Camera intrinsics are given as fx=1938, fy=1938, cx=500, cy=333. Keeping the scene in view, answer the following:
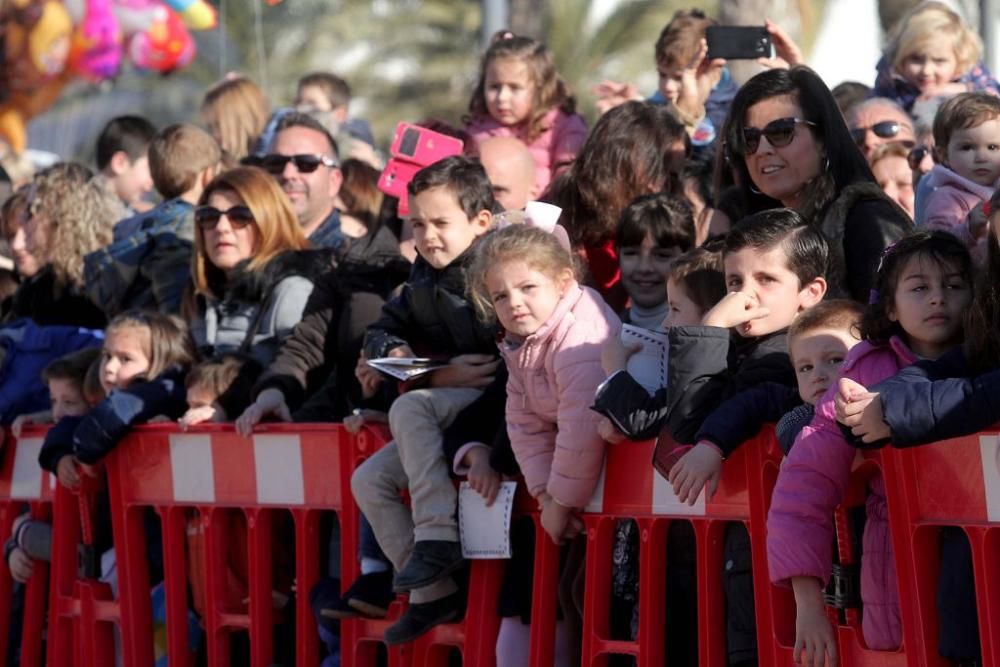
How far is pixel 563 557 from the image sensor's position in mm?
5625

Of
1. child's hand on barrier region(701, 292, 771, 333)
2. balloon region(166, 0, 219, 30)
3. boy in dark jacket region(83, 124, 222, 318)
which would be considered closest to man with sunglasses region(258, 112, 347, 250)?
boy in dark jacket region(83, 124, 222, 318)

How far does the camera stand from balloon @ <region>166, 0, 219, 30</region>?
25578 mm

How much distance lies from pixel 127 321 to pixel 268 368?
79 centimetres

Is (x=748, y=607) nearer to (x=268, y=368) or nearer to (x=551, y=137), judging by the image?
(x=268, y=368)

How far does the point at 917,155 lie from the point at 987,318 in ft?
9.52

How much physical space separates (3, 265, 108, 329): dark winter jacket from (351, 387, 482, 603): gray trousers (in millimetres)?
3570

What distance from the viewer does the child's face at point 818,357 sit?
4590 millimetres

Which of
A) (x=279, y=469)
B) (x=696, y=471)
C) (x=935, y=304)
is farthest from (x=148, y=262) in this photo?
(x=935, y=304)

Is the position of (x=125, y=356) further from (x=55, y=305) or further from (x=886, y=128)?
(x=886, y=128)

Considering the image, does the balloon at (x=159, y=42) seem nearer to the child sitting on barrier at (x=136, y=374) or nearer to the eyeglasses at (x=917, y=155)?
the child sitting on barrier at (x=136, y=374)

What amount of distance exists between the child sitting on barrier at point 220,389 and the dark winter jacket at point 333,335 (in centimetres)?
18

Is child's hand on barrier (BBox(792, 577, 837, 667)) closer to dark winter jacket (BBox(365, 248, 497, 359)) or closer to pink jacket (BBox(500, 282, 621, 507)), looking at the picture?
pink jacket (BBox(500, 282, 621, 507))

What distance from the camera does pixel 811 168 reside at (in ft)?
18.6

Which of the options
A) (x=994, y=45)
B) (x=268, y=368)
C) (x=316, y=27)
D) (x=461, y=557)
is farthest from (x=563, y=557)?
(x=316, y=27)
